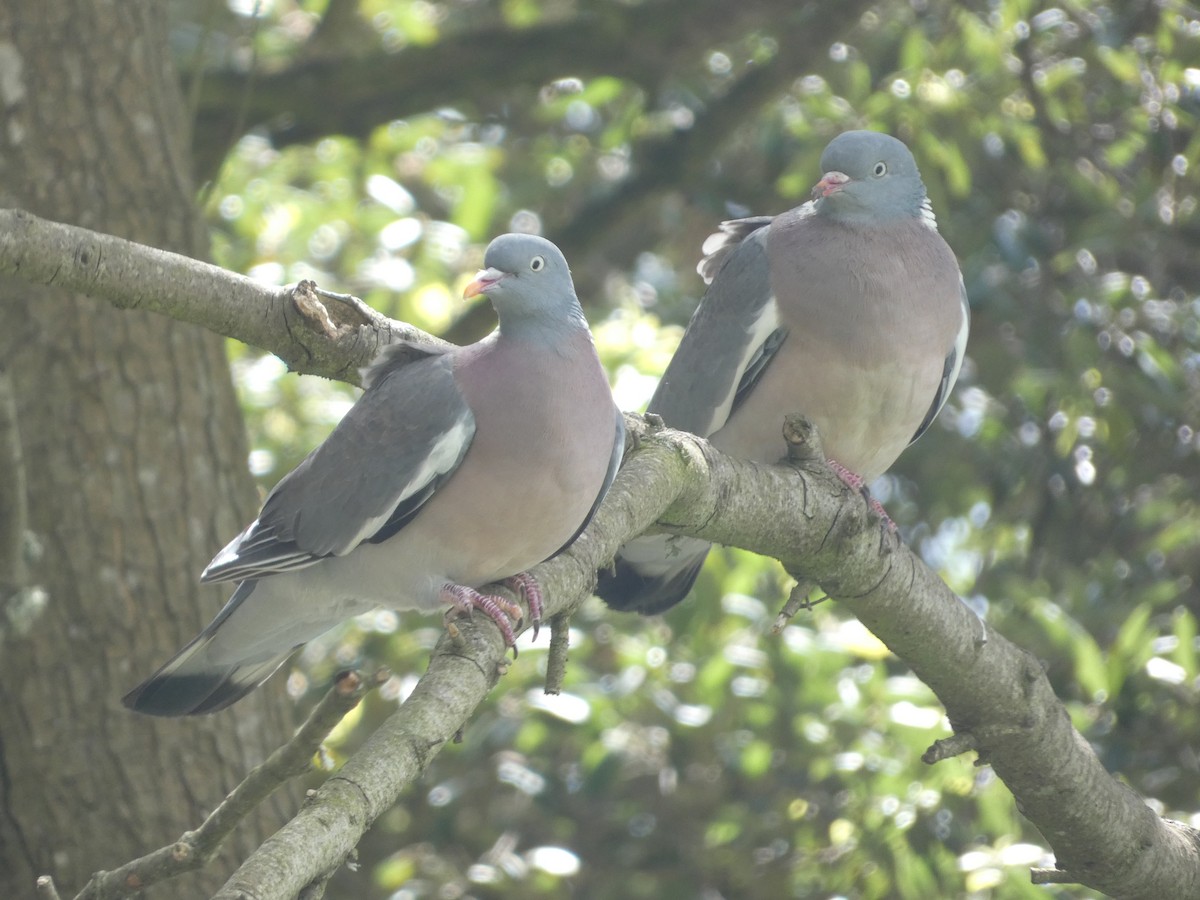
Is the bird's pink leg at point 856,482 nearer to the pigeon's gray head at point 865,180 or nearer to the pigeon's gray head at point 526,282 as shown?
the pigeon's gray head at point 865,180

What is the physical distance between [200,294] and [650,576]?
136 cm

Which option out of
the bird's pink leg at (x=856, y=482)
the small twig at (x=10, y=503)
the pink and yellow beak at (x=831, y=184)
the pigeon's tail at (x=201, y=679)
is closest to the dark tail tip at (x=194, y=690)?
the pigeon's tail at (x=201, y=679)

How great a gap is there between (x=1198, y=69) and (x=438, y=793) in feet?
9.68

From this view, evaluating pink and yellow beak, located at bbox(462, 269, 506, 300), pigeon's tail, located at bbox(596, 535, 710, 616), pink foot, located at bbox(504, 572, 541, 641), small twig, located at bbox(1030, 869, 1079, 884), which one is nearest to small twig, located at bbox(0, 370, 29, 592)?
pink and yellow beak, located at bbox(462, 269, 506, 300)

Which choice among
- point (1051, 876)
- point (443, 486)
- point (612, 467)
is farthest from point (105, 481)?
point (1051, 876)

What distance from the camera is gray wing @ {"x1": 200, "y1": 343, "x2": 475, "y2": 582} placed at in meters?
2.48

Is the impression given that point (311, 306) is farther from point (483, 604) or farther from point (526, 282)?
point (483, 604)

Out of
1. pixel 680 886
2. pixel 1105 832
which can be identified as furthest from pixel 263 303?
pixel 680 886

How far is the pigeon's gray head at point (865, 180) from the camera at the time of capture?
3.18 meters

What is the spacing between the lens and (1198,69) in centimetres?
388

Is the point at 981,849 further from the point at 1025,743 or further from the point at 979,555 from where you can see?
the point at 979,555

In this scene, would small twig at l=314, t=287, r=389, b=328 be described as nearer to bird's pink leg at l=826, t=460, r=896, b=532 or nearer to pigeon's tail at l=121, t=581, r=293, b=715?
pigeon's tail at l=121, t=581, r=293, b=715

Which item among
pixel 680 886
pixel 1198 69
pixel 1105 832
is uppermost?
pixel 1198 69

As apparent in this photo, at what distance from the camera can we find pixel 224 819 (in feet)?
5.56
